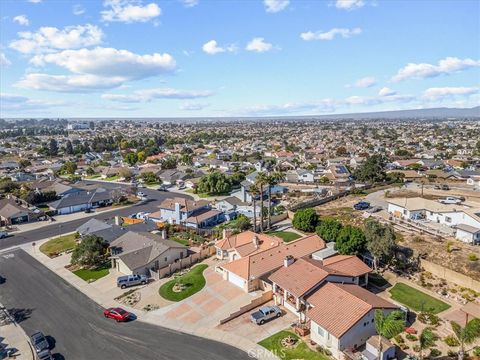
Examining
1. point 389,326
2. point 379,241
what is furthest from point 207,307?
point 379,241

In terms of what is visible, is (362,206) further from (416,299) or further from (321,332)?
(321,332)

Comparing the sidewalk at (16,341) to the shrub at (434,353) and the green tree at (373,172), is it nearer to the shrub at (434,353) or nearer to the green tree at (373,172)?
the shrub at (434,353)

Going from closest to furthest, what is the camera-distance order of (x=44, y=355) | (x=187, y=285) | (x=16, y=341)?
(x=44, y=355), (x=16, y=341), (x=187, y=285)

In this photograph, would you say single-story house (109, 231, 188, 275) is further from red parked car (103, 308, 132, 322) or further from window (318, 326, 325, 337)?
window (318, 326, 325, 337)

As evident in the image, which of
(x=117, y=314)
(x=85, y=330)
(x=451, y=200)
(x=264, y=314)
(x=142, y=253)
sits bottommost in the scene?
(x=85, y=330)

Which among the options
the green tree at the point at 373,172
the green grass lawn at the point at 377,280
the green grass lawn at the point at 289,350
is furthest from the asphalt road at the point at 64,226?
the green grass lawn at the point at 377,280

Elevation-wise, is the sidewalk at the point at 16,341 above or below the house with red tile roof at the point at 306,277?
below

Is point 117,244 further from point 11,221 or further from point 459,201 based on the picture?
point 459,201
